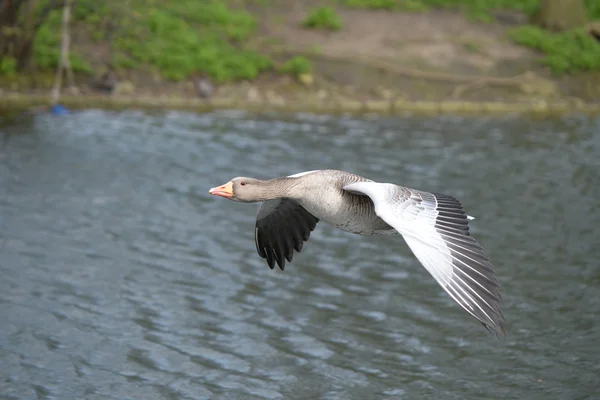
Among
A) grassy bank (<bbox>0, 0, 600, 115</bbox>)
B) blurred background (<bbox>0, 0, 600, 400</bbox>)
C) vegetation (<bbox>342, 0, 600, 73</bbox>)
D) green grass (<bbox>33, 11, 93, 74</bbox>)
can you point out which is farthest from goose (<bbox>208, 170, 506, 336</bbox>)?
vegetation (<bbox>342, 0, 600, 73</bbox>)

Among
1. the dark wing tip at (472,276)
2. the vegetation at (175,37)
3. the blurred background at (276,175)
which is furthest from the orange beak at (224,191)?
the vegetation at (175,37)

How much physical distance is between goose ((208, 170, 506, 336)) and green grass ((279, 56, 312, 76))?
496 inches

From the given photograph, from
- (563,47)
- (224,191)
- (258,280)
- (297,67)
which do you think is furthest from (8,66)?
(224,191)

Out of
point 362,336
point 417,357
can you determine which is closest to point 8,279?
point 362,336

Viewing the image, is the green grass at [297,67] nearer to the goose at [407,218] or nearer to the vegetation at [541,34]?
the vegetation at [541,34]

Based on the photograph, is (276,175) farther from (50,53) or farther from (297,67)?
(50,53)

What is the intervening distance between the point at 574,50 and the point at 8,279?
53.5 ft

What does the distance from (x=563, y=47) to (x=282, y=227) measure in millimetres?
16102

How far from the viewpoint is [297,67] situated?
19.8m

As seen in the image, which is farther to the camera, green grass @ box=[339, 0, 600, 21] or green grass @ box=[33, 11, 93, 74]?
green grass @ box=[339, 0, 600, 21]

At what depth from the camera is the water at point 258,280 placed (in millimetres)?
7520

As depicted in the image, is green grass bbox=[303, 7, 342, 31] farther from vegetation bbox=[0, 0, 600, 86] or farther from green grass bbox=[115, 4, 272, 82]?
green grass bbox=[115, 4, 272, 82]

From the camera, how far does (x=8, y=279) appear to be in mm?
9281

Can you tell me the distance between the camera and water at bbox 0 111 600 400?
752cm
